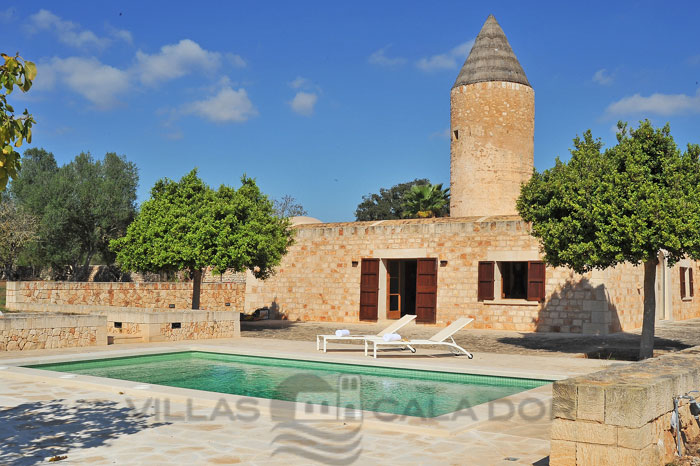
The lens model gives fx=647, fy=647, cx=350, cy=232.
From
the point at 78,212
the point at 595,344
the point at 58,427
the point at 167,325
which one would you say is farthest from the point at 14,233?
the point at 58,427

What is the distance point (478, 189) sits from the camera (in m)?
23.5

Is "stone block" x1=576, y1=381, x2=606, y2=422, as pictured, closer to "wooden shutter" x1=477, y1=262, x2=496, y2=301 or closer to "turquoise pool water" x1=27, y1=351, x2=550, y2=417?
"turquoise pool water" x1=27, y1=351, x2=550, y2=417

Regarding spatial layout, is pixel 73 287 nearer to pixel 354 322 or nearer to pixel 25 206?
pixel 354 322

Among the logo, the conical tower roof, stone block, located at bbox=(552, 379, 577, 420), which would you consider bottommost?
the logo

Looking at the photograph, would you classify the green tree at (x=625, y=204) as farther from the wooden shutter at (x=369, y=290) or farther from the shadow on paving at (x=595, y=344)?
the wooden shutter at (x=369, y=290)

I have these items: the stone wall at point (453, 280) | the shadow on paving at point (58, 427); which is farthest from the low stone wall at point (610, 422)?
the stone wall at point (453, 280)

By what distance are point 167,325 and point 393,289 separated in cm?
937

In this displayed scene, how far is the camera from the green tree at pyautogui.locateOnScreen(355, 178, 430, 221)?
5644 cm

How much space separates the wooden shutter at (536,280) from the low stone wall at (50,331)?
37.1 ft

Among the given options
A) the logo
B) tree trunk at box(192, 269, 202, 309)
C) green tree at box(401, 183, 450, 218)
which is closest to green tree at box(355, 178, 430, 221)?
green tree at box(401, 183, 450, 218)

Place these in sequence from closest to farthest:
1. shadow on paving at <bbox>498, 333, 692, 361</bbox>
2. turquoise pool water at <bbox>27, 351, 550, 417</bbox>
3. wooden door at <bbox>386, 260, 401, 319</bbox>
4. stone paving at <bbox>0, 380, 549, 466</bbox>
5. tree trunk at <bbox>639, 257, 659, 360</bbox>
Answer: stone paving at <bbox>0, 380, 549, 466</bbox>, turquoise pool water at <bbox>27, 351, 550, 417</bbox>, tree trunk at <bbox>639, 257, 659, 360</bbox>, shadow on paving at <bbox>498, 333, 692, 361</bbox>, wooden door at <bbox>386, 260, 401, 319</bbox>

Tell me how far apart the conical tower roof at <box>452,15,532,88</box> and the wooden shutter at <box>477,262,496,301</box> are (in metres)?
7.99

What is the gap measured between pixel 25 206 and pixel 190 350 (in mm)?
25187

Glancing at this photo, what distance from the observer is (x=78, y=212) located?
3297 cm
